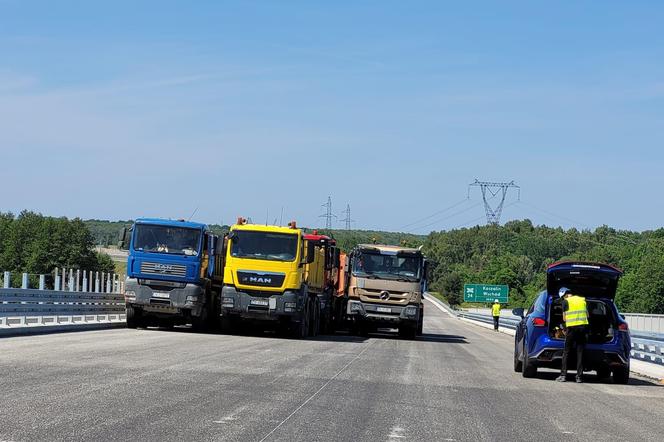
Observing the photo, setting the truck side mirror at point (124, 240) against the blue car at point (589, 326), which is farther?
the truck side mirror at point (124, 240)

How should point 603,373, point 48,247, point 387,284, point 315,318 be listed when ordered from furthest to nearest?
point 48,247
point 387,284
point 315,318
point 603,373

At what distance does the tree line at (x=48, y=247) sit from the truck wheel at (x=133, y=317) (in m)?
112

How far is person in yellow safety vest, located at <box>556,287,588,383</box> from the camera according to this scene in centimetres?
1853

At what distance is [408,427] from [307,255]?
18.8m

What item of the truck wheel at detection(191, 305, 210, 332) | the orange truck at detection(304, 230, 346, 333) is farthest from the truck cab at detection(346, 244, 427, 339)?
the truck wheel at detection(191, 305, 210, 332)

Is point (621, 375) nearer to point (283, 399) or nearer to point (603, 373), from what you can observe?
point (603, 373)

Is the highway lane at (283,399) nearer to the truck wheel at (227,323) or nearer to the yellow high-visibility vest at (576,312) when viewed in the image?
the yellow high-visibility vest at (576,312)

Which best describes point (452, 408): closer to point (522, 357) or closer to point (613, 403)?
point (613, 403)

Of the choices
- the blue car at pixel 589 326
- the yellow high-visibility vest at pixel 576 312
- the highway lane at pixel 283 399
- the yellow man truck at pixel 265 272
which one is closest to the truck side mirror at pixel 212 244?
the yellow man truck at pixel 265 272

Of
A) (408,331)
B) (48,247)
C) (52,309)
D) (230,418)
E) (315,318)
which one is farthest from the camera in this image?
(48,247)

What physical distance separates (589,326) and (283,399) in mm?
8130

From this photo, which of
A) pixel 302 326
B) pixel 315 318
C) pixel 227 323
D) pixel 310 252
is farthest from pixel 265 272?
pixel 315 318

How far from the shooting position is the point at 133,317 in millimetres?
31750

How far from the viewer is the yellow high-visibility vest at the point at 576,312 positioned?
1850 cm
